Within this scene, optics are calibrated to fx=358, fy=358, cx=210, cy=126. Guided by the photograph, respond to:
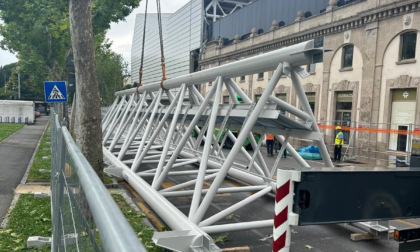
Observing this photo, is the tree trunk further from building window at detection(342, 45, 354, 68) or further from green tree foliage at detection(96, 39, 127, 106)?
green tree foliage at detection(96, 39, 127, 106)

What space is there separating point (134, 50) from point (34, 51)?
1990 inches

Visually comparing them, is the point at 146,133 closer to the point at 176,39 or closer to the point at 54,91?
the point at 54,91

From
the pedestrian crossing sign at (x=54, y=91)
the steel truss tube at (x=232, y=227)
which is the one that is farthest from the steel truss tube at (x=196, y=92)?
the pedestrian crossing sign at (x=54, y=91)

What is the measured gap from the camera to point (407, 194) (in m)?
3.43

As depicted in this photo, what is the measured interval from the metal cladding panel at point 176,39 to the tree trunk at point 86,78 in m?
37.6

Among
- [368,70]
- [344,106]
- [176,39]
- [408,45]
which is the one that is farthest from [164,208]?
[176,39]

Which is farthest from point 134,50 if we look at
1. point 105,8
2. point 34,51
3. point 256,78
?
point 105,8

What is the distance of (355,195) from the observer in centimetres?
321

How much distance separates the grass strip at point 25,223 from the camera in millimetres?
4973

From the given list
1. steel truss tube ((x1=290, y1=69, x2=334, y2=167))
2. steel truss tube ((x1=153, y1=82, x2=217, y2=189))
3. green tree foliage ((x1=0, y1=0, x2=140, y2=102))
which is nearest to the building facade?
green tree foliage ((x1=0, y1=0, x2=140, y2=102))

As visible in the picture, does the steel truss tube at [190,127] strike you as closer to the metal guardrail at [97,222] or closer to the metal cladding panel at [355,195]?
the metal cladding panel at [355,195]

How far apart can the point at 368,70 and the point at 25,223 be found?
19353 mm

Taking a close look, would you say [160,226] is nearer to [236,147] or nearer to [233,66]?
[236,147]

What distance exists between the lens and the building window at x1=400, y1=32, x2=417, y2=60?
58.9 ft
